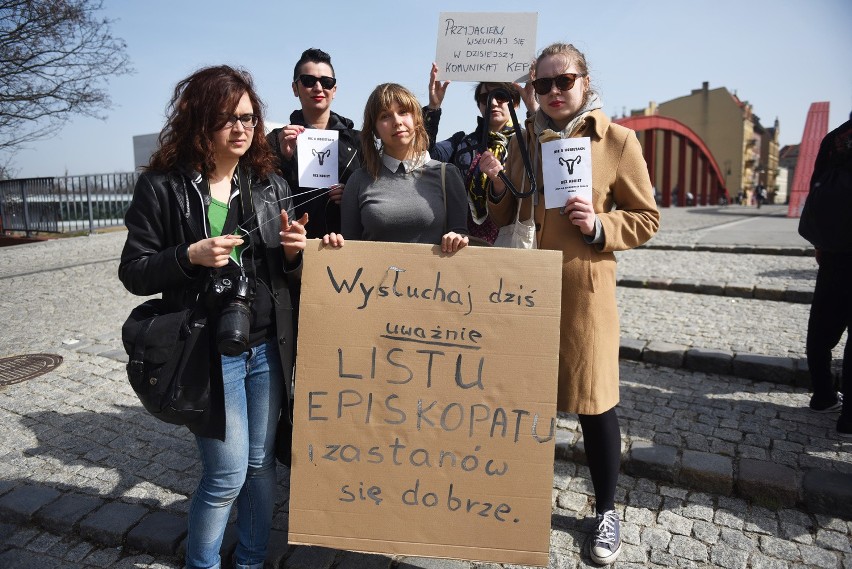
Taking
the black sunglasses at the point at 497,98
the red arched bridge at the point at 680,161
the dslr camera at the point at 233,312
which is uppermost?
the red arched bridge at the point at 680,161

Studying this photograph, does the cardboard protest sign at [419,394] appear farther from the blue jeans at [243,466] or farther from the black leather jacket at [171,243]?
the black leather jacket at [171,243]

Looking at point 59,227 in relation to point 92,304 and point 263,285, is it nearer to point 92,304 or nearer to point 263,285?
point 92,304

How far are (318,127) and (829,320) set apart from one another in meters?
3.20

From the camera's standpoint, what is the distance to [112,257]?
10.9 metres

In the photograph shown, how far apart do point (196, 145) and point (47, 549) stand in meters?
1.93

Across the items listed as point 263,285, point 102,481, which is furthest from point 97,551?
point 263,285

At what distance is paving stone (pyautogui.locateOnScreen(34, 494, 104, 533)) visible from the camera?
265 cm

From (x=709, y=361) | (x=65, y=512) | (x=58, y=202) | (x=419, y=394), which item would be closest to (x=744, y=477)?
(x=419, y=394)

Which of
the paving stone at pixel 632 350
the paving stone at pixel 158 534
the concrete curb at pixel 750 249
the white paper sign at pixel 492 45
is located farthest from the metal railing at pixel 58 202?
the white paper sign at pixel 492 45

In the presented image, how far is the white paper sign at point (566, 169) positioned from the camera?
2.06 meters

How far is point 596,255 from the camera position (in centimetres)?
221

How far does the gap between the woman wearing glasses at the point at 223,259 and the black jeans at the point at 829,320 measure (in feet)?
10.2

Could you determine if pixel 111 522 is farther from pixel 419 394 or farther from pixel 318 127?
pixel 318 127

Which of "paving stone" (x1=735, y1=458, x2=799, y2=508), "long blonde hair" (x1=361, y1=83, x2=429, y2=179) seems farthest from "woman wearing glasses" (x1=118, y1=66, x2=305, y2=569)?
"paving stone" (x1=735, y1=458, x2=799, y2=508)
